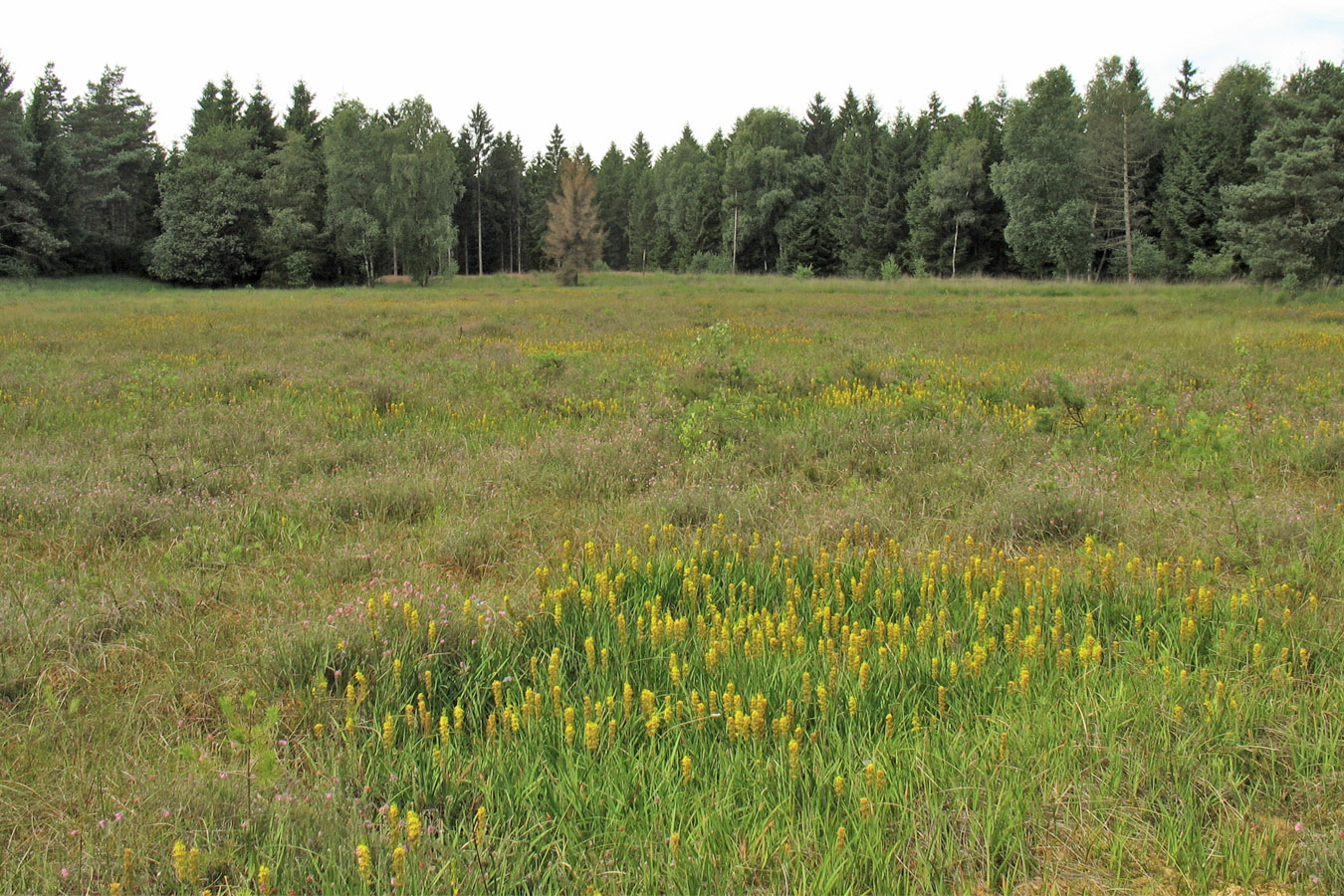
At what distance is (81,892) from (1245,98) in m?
60.9

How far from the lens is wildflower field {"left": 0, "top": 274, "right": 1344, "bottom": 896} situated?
2.02 metres

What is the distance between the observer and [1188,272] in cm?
4388

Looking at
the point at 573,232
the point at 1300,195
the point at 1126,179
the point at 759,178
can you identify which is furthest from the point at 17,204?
the point at 1126,179

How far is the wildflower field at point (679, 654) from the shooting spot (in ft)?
6.64

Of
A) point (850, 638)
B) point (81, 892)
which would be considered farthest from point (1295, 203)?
point (81, 892)

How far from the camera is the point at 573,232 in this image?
5291 centimetres

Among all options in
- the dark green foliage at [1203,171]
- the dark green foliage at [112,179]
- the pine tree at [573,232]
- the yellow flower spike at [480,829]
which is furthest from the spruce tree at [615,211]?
the yellow flower spike at [480,829]

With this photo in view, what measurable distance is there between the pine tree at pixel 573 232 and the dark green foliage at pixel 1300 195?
3634 centimetres

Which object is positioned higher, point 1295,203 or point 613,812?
point 1295,203

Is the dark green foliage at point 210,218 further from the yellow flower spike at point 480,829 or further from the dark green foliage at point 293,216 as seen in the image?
the yellow flower spike at point 480,829

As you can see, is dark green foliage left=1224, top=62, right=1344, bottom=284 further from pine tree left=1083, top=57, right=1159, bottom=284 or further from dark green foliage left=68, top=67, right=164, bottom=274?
dark green foliage left=68, top=67, right=164, bottom=274

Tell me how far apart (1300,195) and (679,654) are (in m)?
35.9

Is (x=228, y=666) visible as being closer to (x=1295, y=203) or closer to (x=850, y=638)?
(x=850, y=638)

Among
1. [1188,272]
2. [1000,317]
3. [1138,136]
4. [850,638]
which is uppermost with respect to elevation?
[1138,136]
